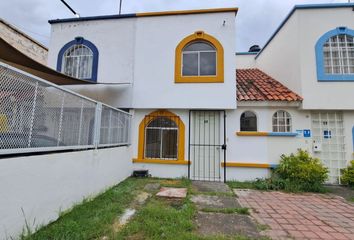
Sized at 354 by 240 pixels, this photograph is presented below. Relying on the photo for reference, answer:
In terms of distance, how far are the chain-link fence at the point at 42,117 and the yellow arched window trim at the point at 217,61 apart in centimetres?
396

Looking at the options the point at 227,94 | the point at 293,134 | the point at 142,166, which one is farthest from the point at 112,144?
the point at 293,134

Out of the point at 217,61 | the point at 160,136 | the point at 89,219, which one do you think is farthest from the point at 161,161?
the point at 217,61

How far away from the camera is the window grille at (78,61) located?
31.0ft

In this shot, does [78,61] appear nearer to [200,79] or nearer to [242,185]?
[200,79]

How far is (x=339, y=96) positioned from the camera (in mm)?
7988

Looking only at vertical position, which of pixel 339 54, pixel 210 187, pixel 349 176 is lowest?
pixel 210 187

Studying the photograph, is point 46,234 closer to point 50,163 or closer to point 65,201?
point 65,201

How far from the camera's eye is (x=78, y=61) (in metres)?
9.59

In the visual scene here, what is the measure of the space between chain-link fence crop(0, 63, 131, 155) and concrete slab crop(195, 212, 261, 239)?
3581mm

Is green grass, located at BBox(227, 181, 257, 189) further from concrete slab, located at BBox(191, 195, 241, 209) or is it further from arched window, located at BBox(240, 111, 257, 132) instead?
arched window, located at BBox(240, 111, 257, 132)

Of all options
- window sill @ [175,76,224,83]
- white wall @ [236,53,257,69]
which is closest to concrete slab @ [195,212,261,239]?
window sill @ [175,76,224,83]

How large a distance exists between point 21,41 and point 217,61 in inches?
485

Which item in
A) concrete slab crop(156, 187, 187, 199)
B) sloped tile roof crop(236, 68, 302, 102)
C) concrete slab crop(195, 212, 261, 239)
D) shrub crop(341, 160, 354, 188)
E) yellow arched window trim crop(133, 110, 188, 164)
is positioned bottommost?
concrete slab crop(195, 212, 261, 239)

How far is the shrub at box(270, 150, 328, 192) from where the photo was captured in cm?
712
